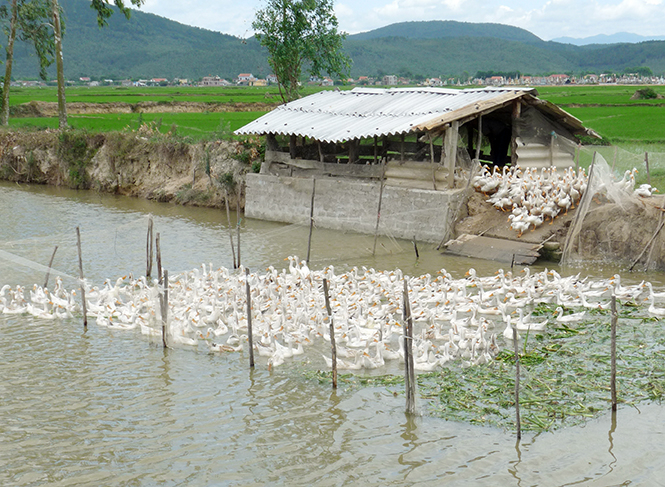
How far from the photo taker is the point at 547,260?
16.2 meters

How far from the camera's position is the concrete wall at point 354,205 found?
18.0 m

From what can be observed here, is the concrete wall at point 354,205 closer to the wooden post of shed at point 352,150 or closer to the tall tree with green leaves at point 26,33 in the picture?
the wooden post of shed at point 352,150

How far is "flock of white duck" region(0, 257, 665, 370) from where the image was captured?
10.4 metres

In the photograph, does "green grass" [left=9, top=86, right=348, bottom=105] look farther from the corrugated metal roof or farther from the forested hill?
the forested hill

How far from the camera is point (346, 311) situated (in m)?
11.4

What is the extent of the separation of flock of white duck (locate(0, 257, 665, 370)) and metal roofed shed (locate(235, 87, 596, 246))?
4694mm

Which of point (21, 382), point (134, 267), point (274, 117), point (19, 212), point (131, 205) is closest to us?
point (21, 382)

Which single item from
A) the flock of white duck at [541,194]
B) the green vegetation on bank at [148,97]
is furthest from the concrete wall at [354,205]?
the green vegetation on bank at [148,97]

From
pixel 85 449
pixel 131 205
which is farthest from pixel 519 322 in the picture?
pixel 131 205

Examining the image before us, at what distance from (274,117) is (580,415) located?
15.8 metres

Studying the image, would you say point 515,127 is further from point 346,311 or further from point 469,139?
point 346,311

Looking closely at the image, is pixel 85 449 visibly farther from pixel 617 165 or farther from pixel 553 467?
pixel 617 165

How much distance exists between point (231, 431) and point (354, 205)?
12064 mm

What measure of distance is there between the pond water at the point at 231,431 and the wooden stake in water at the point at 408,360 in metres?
0.21
